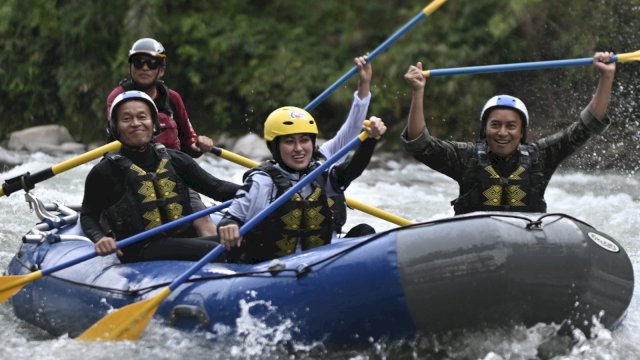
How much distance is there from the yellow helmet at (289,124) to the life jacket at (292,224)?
170 millimetres

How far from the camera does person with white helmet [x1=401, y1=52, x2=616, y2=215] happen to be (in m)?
5.02

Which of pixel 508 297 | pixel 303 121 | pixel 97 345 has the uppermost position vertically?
pixel 303 121

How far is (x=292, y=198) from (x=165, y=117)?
1746mm

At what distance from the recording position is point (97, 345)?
4789mm

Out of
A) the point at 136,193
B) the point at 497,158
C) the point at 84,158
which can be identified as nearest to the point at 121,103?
the point at 136,193

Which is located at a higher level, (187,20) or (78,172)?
(187,20)

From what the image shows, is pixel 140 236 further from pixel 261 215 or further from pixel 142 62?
pixel 142 62

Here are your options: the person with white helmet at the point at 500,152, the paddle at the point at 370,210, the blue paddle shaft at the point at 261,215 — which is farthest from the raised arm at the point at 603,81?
the blue paddle shaft at the point at 261,215

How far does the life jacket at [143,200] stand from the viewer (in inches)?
204

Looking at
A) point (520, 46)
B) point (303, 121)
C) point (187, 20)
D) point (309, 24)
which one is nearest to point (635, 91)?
point (520, 46)

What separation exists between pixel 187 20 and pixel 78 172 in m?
3.36

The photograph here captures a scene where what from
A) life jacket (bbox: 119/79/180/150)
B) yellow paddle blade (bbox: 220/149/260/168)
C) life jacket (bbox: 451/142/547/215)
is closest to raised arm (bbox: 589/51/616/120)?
life jacket (bbox: 451/142/547/215)

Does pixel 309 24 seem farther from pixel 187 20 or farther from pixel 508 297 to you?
pixel 508 297

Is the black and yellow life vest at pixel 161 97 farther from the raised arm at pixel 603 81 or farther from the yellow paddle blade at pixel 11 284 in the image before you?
the raised arm at pixel 603 81
